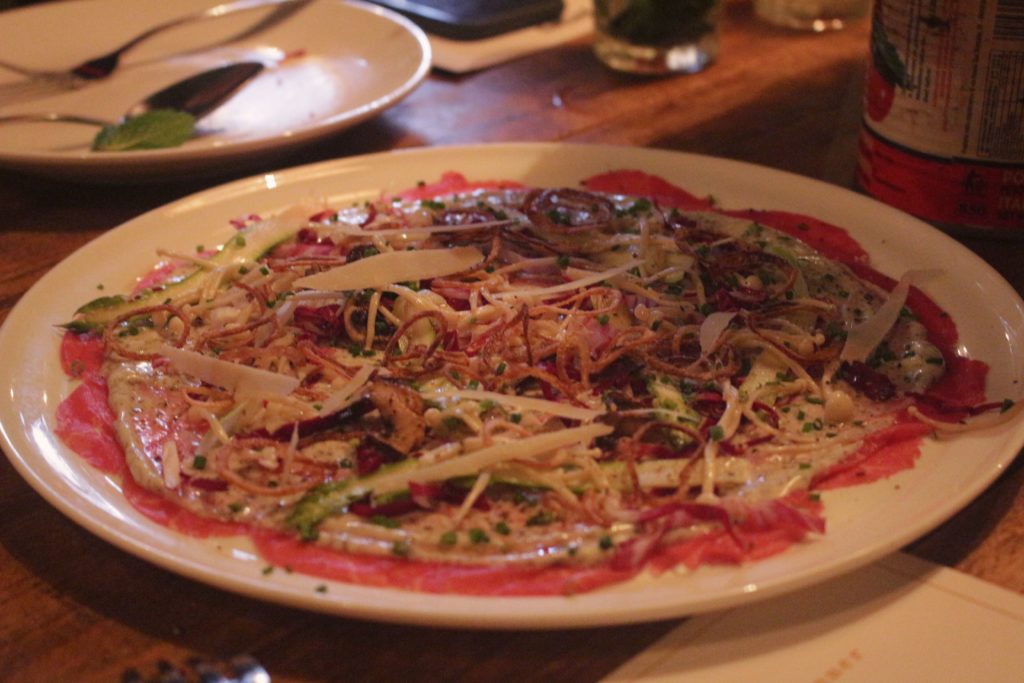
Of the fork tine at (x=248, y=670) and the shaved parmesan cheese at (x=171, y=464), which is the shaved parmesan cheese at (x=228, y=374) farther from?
the fork tine at (x=248, y=670)

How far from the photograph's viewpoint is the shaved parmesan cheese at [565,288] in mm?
1897

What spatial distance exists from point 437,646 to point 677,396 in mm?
567

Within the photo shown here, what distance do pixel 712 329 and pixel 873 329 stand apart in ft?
0.89

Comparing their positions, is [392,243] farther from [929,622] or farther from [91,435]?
[929,622]

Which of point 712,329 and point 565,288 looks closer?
point 712,329

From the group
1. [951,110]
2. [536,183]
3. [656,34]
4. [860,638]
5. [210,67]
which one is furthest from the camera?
[656,34]

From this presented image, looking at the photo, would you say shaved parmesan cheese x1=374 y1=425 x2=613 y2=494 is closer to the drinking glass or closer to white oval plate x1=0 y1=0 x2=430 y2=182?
white oval plate x1=0 y1=0 x2=430 y2=182

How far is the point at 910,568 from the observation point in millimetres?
1411

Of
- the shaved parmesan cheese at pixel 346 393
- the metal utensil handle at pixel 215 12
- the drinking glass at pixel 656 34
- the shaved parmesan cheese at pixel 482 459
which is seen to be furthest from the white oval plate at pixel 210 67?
the shaved parmesan cheese at pixel 482 459

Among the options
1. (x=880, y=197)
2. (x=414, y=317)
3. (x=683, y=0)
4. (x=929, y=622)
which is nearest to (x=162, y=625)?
(x=414, y=317)

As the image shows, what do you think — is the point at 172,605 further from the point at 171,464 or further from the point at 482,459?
the point at 482,459

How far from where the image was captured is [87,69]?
3.13m

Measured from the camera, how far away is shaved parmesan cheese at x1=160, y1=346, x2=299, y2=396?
1670 mm

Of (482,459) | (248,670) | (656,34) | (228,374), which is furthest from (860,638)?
(656,34)
